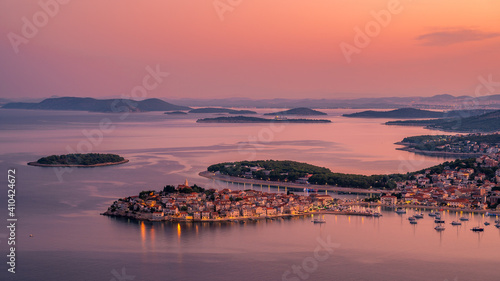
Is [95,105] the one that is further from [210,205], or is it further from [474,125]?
[210,205]

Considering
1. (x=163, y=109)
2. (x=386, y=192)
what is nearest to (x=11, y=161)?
(x=386, y=192)

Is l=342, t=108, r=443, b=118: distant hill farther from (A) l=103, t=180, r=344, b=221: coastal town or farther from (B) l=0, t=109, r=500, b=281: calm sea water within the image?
(B) l=0, t=109, r=500, b=281: calm sea water

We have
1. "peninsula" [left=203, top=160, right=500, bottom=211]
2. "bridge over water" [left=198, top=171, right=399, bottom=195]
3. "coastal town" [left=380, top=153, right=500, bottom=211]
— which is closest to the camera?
"coastal town" [left=380, top=153, right=500, bottom=211]

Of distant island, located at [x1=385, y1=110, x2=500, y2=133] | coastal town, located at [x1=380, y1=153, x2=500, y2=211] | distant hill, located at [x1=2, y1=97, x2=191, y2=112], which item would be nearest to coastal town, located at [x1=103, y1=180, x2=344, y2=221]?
coastal town, located at [x1=380, y1=153, x2=500, y2=211]

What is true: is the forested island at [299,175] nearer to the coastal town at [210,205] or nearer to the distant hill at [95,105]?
the coastal town at [210,205]

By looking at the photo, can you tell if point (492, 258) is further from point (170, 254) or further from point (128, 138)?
point (128, 138)

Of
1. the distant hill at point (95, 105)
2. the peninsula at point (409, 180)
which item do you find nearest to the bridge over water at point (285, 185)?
the peninsula at point (409, 180)
